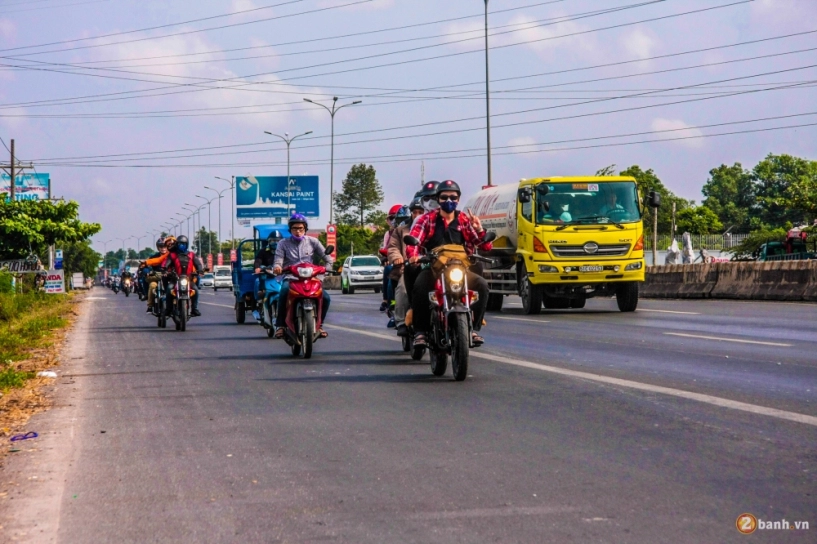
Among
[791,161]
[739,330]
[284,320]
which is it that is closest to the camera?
[284,320]

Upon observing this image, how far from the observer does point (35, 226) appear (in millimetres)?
42000

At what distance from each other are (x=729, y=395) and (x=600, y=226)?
14.7 meters

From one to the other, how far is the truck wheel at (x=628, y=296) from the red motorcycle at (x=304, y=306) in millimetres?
11649

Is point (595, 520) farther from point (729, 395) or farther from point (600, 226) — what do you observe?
point (600, 226)

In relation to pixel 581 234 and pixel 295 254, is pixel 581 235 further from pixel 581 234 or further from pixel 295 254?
pixel 295 254

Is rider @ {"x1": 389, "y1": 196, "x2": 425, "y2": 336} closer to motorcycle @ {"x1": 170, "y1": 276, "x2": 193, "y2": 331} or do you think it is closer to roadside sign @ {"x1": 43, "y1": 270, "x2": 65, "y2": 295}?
motorcycle @ {"x1": 170, "y1": 276, "x2": 193, "y2": 331}

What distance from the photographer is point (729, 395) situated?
8664 mm

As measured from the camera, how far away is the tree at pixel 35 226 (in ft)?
136

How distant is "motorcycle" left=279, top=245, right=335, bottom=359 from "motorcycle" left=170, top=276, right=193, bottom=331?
22.9 ft

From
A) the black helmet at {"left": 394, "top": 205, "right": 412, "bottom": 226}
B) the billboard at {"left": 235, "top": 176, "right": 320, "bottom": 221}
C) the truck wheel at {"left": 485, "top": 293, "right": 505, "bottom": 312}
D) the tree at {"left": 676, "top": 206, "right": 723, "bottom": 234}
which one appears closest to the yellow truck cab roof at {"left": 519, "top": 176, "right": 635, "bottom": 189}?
the truck wheel at {"left": 485, "top": 293, "right": 505, "bottom": 312}

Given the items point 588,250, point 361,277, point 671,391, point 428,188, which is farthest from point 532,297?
point 361,277

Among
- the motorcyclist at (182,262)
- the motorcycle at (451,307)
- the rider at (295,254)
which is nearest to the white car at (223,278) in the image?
the motorcyclist at (182,262)

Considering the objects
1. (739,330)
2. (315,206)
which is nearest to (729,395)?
(739,330)

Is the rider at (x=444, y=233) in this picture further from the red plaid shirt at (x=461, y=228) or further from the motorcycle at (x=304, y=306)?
the motorcycle at (x=304, y=306)
